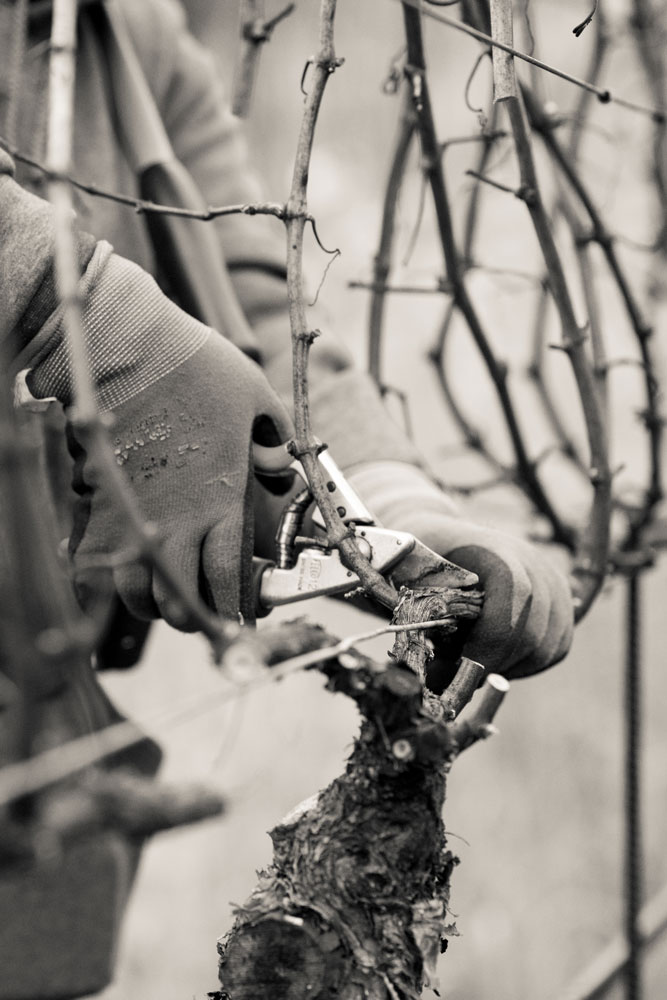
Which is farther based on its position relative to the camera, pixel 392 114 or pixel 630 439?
pixel 392 114

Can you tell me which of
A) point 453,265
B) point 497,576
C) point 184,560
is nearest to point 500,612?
point 497,576

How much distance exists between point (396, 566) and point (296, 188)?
0.29 m

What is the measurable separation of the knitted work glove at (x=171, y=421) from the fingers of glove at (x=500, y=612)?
0.18m

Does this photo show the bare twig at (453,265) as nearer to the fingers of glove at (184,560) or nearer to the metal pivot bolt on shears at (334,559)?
the metal pivot bolt on shears at (334,559)

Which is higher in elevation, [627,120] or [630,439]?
[627,120]

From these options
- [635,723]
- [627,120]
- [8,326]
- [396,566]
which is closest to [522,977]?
[635,723]

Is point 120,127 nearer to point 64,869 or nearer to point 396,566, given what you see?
point 396,566

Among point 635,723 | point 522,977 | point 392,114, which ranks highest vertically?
point 392,114

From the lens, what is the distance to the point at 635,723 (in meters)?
1.59

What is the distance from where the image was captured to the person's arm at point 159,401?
2.74 feet

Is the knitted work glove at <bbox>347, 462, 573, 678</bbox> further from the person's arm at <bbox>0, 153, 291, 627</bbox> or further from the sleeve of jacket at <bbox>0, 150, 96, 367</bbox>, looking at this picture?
the sleeve of jacket at <bbox>0, 150, 96, 367</bbox>

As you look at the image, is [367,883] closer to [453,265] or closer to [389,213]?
[453,265]

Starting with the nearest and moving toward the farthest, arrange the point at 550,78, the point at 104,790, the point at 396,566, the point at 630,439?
the point at 104,790
the point at 396,566
the point at 550,78
the point at 630,439

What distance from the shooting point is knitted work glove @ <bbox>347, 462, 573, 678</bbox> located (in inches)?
32.4
